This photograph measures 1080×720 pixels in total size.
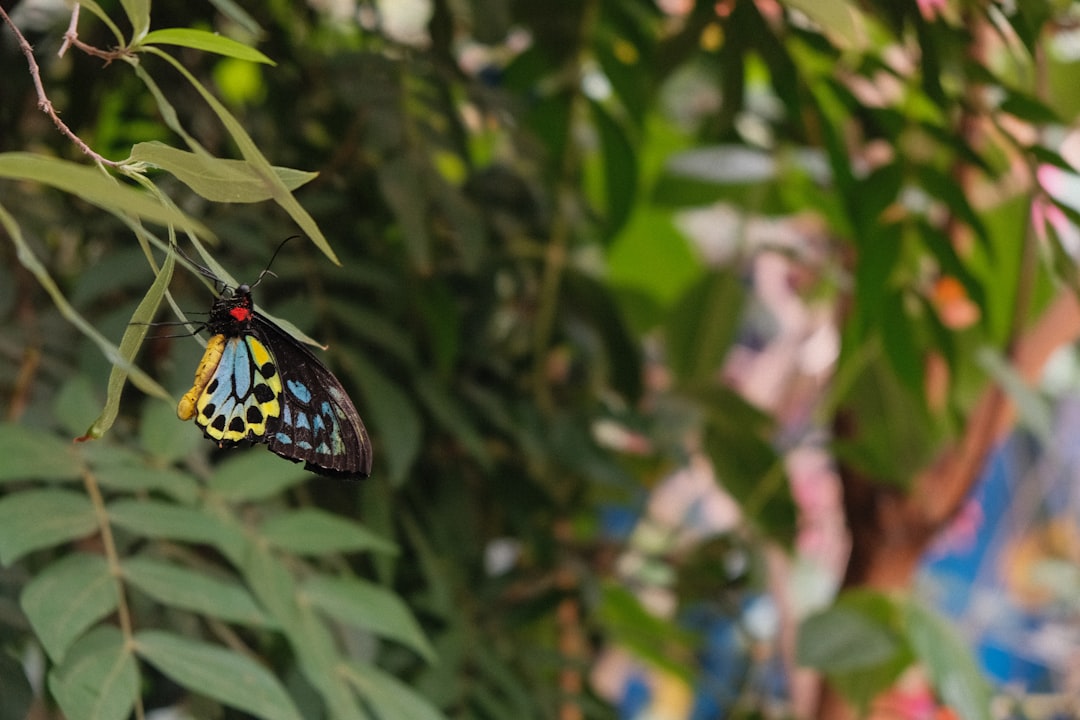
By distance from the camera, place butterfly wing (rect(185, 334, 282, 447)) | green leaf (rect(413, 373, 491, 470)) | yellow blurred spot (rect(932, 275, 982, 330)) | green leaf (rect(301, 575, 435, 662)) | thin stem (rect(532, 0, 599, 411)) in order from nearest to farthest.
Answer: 1. butterfly wing (rect(185, 334, 282, 447))
2. green leaf (rect(301, 575, 435, 662))
3. green leaf (rect(413, 373, 491, 470))
4. thin stem (rect(532, 0, 599, 411))
5. yellow blurred spot (rect(932, 275, 982, 330))

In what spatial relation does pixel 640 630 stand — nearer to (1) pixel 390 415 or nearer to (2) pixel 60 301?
(1) pixel 390 415

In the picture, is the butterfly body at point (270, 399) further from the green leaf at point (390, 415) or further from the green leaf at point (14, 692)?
the green leaf at point (390, 415)

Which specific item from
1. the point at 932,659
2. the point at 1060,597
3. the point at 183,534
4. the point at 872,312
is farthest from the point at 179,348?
the point at 1060,597

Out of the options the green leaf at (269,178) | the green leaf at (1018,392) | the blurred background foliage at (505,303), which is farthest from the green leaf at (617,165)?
the green leaf at (269,178)

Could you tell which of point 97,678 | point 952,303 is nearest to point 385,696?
point 97,678

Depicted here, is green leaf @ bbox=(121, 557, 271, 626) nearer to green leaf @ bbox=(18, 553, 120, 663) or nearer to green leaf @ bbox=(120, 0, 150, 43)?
green leaf @ bbox=(18, 553, 120, 663)

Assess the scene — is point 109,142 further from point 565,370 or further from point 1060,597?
point 1060,597

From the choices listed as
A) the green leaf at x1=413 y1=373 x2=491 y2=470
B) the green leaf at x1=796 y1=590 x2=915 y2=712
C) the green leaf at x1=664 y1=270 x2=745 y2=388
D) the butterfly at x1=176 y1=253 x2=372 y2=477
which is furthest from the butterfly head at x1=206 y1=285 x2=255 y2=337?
the green leaf at x1=664 y1=270 x2=745 y2=388
